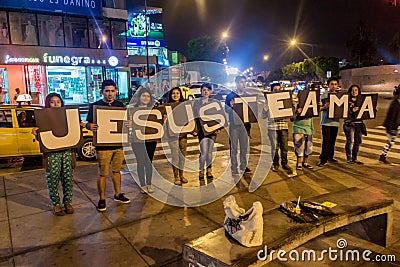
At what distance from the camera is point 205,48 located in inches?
2625

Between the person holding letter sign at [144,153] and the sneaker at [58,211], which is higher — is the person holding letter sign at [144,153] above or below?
above

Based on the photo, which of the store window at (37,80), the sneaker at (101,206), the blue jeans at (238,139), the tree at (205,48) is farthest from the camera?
the tree at (205,48)

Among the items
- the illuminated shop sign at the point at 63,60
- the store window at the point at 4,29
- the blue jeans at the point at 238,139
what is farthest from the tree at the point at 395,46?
the blue jeans at the point at 238,139

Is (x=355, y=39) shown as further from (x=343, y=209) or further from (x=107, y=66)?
(x=343, y=209)

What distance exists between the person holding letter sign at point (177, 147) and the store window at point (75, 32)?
2305 cm

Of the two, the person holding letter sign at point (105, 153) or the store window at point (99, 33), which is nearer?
the person holding letter sign at point (105, 153)

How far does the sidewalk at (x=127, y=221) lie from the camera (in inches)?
161

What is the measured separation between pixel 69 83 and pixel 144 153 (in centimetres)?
2305

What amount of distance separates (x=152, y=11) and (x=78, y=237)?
49751 mm

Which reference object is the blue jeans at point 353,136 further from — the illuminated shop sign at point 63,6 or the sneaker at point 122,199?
the illuminated shop sign at point 63,6

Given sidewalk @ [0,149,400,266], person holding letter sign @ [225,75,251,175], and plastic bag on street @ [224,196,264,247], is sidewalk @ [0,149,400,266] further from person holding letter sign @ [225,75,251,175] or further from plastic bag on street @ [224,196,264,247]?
plastic bag on street @ [224,196,264,247]

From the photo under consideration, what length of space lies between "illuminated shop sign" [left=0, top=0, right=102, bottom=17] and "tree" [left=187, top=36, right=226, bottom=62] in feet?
130

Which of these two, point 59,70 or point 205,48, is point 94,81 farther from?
point 205,48

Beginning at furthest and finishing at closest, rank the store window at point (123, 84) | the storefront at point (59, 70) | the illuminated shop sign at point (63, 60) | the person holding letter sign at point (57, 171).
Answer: the store window at point (123, 84)
the illuminated shop sign at point (63, 60)
the storefront at point (59, 70)
the person holding letter sign at point (57, 171)
